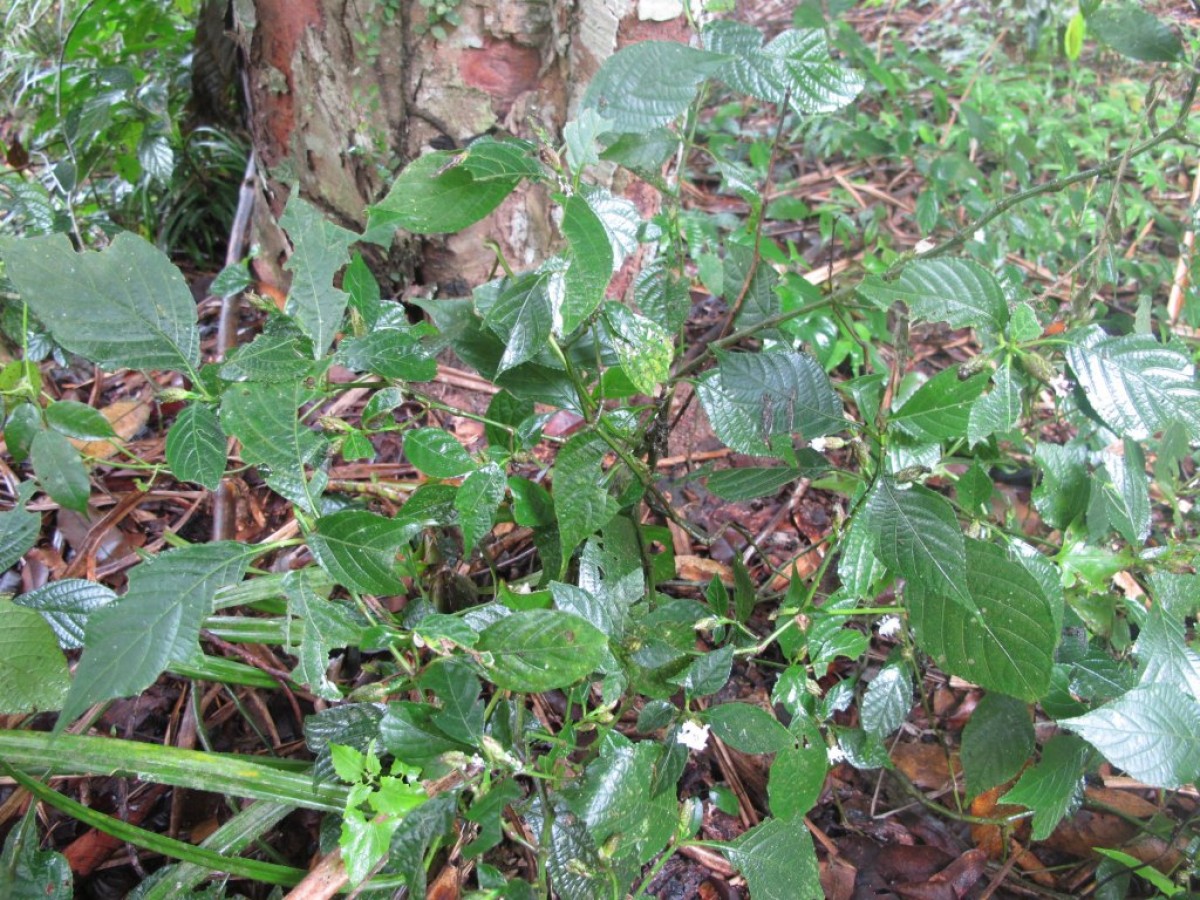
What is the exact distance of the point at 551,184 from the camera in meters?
0.79

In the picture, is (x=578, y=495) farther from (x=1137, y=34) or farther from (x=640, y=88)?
(x=1137, y=34)

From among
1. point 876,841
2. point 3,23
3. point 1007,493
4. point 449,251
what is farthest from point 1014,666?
point 3,23

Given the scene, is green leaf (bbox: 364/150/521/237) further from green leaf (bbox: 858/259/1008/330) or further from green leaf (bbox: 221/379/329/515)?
green leaf (bbox: 858/259/1008/330)

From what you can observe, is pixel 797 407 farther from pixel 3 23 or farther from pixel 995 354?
pixel 3 23

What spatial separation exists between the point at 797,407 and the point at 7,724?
1.24 m

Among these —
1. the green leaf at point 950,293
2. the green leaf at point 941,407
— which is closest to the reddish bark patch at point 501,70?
the green leaf at point 950,293

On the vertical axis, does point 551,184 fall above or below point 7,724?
above

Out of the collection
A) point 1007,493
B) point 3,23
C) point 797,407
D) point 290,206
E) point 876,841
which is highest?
point 3,23

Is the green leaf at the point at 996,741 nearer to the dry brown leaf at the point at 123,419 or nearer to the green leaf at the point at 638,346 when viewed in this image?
the green leaf at the point at 638,346

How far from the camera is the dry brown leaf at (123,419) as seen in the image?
5.34ft

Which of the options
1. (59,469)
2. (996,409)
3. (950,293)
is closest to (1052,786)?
(996,409)

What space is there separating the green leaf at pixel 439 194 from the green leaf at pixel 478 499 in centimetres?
31

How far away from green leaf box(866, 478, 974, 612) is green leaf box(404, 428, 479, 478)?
1.62 feet

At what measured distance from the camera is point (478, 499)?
3.15 feet
